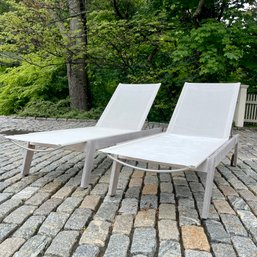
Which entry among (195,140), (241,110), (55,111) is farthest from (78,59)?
(195,140)

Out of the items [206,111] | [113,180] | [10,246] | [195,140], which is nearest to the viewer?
[10,246]

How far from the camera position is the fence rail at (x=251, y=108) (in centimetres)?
889

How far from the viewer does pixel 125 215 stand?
2217 millimetres

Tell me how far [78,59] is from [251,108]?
5.25 meters

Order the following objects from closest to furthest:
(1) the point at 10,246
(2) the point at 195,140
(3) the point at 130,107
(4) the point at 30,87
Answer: (1) the point at 10,246, (2) the point at 195,140, (3) the point at 130,107, (4) the point at 30,87

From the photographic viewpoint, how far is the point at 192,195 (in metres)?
2.68

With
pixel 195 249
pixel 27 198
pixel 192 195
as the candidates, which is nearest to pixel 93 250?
pixel 195 249

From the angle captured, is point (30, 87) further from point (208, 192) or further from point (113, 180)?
point (208, 192)

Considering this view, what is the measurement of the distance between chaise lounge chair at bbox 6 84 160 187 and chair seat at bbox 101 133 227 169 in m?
0.36

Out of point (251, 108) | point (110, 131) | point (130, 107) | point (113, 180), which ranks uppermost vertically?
point (130, 107)

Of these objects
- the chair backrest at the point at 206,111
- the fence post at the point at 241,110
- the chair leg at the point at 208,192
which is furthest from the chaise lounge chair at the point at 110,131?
the fence post at the point at 241,110

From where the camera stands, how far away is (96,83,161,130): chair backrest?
413 centimetres

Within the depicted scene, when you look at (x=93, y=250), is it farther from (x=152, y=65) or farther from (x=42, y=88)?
(x=42, y=88)

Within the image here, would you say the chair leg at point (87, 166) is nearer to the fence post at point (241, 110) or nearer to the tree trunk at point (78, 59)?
the tree trunk at point (78, 59)
